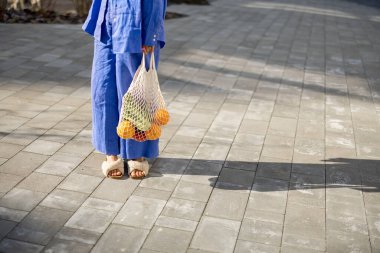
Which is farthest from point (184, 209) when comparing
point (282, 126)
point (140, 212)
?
point (282, 126)

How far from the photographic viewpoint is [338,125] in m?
5.18

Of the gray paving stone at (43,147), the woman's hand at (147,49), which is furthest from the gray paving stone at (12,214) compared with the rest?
the woman's hand at (147,49)

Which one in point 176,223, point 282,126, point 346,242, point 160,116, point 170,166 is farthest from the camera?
point 282,126

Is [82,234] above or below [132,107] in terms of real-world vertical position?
below

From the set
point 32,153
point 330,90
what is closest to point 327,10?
point 330,90

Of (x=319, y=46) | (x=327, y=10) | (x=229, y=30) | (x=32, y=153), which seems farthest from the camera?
(x=327, y=10)

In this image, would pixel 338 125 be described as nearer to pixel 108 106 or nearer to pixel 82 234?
pixel 108 106

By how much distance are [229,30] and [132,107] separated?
22.9 feet

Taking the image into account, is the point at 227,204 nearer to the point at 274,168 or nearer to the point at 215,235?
the point at 215,235

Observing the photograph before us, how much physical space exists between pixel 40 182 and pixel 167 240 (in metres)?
1.18

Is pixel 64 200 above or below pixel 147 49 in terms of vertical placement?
below

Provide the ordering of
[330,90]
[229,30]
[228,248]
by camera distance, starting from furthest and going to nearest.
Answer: [229,30], [330,90], [228,248]

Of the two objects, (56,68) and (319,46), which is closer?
(56,68)

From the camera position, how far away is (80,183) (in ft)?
12.1
